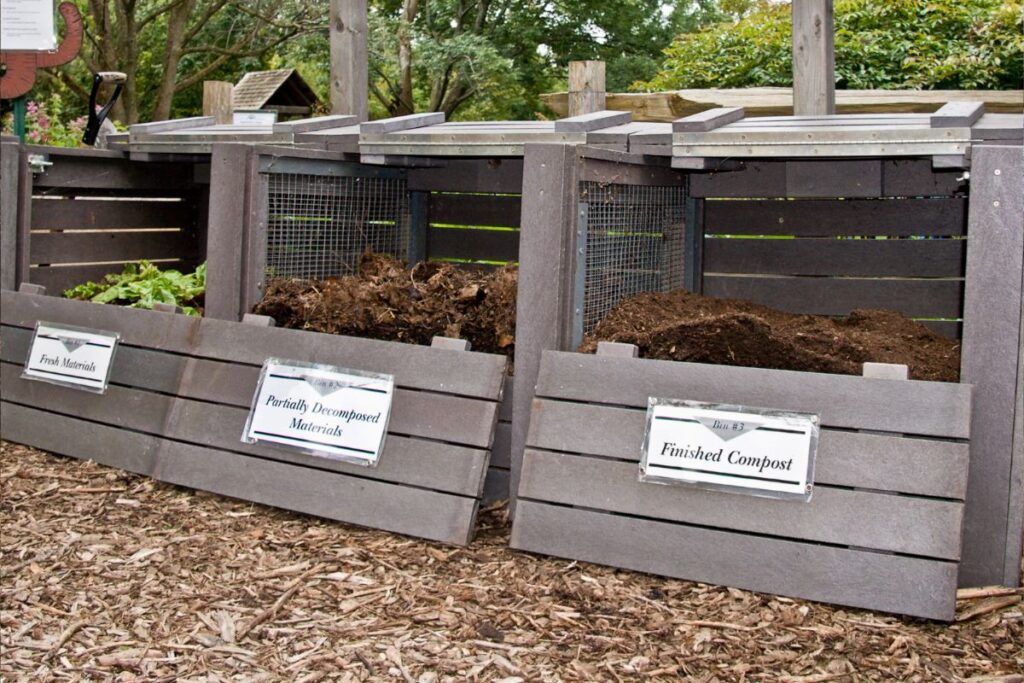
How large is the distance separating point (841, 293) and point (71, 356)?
133 inches

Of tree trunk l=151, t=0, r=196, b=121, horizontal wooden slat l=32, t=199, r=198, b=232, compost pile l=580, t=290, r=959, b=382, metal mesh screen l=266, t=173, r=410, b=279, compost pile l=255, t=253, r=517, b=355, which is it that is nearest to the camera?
compost pile l=580, t=290, r=959, b=382

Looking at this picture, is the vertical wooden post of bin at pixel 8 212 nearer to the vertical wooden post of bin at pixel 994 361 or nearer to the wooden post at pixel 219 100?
the vertical wooden post of bin at pixel 994 361

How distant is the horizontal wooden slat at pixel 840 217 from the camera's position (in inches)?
179

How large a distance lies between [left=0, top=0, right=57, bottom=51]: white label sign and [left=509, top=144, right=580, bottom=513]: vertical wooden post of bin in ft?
13.1

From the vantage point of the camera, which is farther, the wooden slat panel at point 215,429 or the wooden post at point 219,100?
the wooden post at point 219,100

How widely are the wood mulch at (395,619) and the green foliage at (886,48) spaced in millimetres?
3077

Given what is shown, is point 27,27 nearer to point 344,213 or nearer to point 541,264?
point 344,213

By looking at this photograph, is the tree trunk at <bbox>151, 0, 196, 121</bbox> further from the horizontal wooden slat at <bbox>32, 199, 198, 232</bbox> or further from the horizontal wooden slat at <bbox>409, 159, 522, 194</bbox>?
the horizontal wooden slat at <bbox>409, 159, 522, 194</bbox>

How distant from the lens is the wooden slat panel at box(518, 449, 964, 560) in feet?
10.7

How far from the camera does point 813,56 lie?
480 centimetres

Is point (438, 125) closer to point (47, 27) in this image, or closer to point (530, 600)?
point (530, 600)

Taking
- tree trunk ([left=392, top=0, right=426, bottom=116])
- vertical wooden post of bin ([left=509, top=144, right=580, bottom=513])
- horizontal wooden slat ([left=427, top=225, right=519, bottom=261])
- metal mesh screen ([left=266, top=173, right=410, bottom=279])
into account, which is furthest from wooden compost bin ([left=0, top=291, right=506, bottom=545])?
tree trunk ([left=392, top=0, right=426, bottom=116])

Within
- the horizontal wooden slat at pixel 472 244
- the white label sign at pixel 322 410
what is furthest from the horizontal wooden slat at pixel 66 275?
the white label sign at pixel 322 410

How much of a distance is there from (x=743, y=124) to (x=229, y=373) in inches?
88.7
